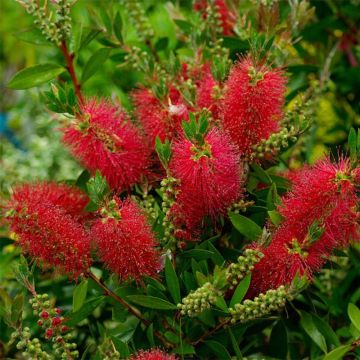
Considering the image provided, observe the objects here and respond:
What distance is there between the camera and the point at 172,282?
909 mm

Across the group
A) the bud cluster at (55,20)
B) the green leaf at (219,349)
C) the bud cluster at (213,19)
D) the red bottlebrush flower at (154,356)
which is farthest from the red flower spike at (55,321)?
the bud cluster at (213,19)

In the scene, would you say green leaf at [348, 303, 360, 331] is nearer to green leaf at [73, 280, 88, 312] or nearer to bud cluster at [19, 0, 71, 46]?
green leaf at [73, 280, 88, 312]

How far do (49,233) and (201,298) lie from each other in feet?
0.72

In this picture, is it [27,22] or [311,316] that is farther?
[27,22]

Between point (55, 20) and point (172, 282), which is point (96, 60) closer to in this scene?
point (55, 20)

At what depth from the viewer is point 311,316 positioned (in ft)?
3.36

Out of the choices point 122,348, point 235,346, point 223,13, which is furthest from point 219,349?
point 223,13

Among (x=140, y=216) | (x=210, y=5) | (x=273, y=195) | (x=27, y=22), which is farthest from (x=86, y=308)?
(x=27, y=22)

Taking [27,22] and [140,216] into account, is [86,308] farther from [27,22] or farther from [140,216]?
[27,22]

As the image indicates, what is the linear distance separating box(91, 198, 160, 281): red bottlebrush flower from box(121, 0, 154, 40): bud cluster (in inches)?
18.4

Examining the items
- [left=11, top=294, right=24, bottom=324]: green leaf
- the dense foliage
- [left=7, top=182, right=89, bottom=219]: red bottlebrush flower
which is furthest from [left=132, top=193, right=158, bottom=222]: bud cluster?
[left=11, top=294, right=24, bottom=324]: green leaf

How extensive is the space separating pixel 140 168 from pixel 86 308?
22cm

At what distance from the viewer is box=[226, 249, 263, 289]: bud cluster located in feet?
2.77

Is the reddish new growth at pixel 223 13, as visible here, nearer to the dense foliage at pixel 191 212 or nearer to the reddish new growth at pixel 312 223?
the dense foliage at pixel 191 212
